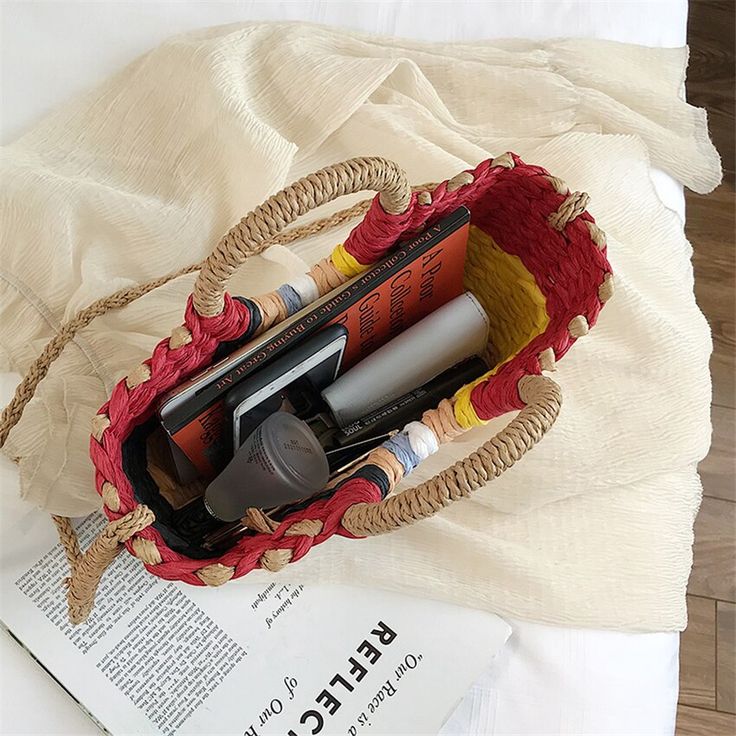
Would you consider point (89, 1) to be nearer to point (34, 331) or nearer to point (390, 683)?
point (34, 331)

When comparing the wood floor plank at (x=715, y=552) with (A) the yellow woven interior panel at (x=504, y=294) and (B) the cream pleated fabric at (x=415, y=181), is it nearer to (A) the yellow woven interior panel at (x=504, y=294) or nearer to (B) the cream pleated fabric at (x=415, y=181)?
(B) the cream pleated fabric at (x=415, y=181)

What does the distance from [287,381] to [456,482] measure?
0.14 meters

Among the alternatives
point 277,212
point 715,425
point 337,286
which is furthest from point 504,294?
point 715,425

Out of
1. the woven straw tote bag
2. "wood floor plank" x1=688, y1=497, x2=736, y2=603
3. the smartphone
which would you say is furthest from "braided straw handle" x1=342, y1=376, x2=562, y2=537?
"wood floor plank" x1=688, y1=497, x2=736, y2=603

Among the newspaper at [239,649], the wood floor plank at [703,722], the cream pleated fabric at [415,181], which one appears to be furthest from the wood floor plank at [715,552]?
the newspaper at [239,649]

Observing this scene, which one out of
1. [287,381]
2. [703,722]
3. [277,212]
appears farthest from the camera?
[703,722]

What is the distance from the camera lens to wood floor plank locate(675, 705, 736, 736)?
0.97 metres

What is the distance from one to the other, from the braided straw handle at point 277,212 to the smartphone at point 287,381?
0.22ft

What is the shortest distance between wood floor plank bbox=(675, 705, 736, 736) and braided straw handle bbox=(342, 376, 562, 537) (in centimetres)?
72

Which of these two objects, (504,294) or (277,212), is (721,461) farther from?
(277,212)

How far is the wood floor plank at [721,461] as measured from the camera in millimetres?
1054

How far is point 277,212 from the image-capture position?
40 centimetres

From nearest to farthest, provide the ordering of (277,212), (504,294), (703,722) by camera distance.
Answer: (277,212)
(504,294)
(703,722)

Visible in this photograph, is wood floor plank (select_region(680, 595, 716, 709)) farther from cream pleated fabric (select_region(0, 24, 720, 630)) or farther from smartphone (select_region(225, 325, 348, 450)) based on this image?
smartphone (select_region(225, 325, 348, 450))
